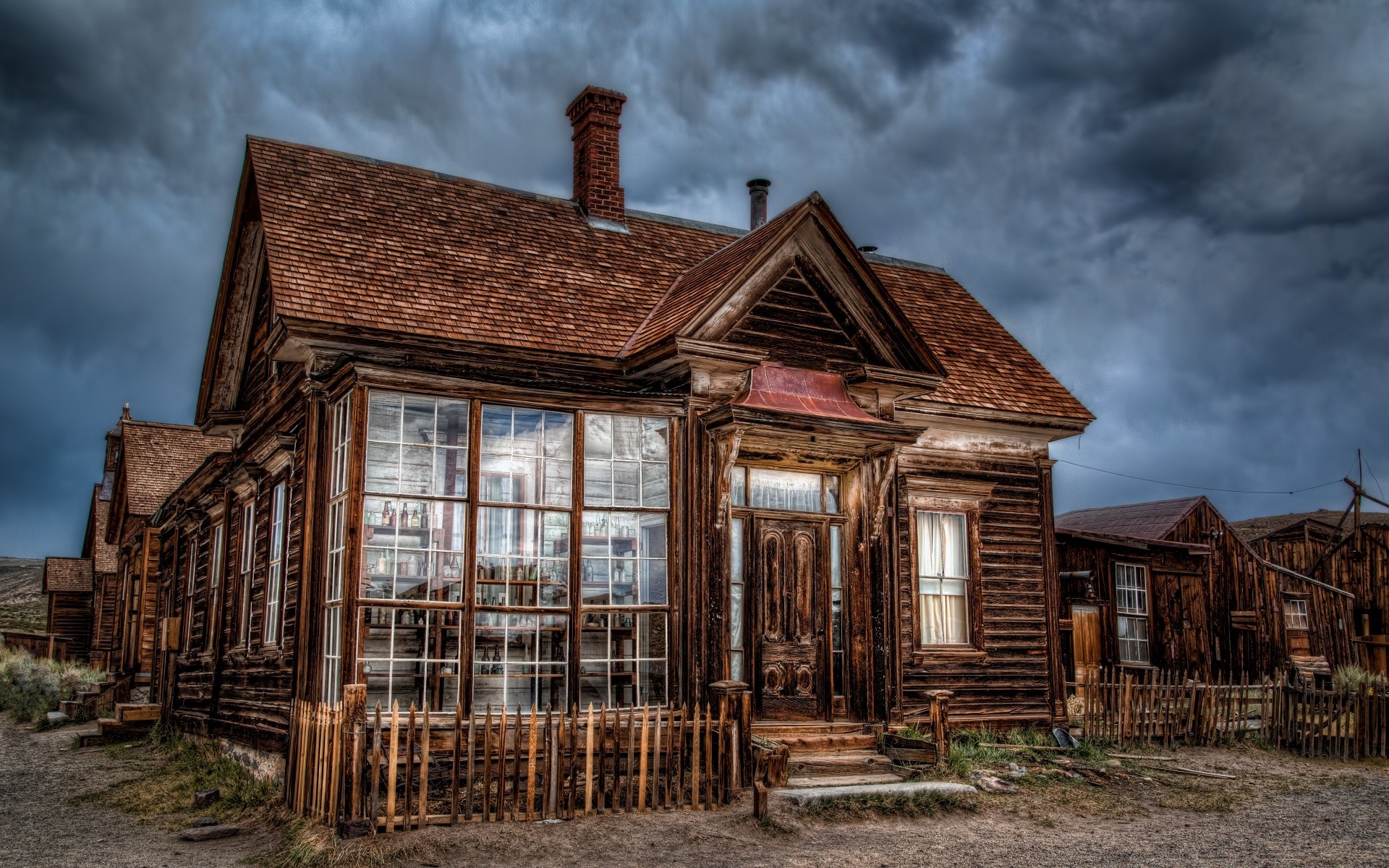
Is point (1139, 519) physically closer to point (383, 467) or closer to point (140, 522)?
point (383, 467)

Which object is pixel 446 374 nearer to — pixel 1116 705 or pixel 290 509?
pixel 290 509

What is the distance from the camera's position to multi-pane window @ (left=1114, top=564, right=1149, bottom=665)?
22.5 meters

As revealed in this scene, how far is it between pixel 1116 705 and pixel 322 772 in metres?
10.6

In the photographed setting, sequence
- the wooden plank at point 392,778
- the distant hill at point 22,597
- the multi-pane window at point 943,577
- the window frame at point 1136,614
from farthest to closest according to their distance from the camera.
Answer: the distant hill at point 22,597
the window frame at point 1136,614
the multi-pane window at point 943,577
the wooden plank at point 392,778

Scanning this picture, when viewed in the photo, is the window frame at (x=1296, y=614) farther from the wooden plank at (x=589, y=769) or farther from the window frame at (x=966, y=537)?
the wooden plank at (x=589, y=769)

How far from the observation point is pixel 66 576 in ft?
124

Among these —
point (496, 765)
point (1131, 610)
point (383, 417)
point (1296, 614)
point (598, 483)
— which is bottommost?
point (496, 765)

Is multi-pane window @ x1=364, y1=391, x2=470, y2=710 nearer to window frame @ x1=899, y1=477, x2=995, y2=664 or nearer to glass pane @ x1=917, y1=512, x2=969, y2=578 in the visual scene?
window frame @ x1=899, y1=477, x2=995, y2=664

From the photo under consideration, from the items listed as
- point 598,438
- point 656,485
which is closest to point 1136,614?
point 656,485

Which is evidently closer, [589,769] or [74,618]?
[589,769]

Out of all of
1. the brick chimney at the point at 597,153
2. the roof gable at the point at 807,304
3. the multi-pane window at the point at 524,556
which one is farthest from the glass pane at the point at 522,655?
the brick chimney at the point at 597,153

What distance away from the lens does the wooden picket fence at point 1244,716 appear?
15.6 metres

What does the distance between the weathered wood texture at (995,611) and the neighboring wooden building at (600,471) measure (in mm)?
40

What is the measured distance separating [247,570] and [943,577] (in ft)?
29.9
